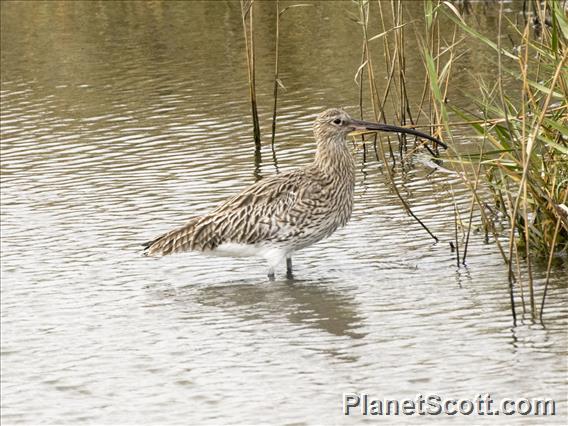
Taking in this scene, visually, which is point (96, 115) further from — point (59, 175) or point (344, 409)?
point (344, 409)

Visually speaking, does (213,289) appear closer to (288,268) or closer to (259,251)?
(259,251)

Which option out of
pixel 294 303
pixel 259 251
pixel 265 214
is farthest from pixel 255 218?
pixel 294 303

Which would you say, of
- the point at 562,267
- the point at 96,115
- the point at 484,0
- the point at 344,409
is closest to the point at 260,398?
the point at 344,409

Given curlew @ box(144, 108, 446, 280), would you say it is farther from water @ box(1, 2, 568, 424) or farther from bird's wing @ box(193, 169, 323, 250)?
water @ box(1, 2, 568, 424)

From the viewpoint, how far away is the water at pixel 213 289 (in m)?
7.17

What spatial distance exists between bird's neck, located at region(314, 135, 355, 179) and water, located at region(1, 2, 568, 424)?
26.2 inches

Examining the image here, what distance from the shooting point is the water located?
7.17 meters

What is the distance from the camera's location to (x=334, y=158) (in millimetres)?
9688

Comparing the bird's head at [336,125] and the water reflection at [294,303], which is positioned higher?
the bird's head at [336,125]

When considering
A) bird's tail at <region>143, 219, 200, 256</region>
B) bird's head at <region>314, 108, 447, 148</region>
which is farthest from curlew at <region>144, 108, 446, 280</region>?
bird's head at <region>314, 108, 447, 148</region>

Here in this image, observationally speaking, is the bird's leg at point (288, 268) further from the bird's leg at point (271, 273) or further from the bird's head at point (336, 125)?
the bird's head at point (336, 125)

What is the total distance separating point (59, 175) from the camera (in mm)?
12672

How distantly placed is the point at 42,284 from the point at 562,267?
11.8 ft

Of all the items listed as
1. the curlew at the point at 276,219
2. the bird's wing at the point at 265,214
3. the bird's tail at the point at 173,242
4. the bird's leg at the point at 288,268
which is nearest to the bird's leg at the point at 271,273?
the curlew at the point at 276,219
